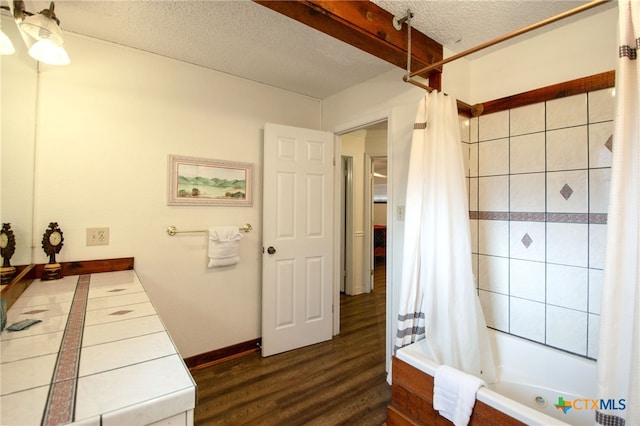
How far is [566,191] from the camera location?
5.24 ft

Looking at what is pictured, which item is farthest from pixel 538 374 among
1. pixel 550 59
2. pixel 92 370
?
pixel 92 370

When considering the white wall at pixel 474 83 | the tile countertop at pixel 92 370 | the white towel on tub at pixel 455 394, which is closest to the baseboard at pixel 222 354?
the white wall at pixel 474 83

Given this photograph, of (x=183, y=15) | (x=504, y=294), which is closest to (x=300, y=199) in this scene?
(x=183, y=15)

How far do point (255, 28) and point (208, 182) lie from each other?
114cm

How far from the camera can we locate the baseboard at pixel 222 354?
2.18 m

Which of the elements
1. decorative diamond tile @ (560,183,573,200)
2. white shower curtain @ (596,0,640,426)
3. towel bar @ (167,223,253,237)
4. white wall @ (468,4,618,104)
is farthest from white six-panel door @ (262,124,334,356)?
white shower curtain @ (596,0,640,426)

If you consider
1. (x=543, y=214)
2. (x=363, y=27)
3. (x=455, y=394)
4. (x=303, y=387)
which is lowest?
(x=303, y=387)

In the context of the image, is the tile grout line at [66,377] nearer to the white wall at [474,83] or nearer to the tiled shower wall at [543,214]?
the white wall at [474,83]

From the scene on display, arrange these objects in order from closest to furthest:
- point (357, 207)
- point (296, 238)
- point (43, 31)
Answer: point (43, 31) < point (296, 238) < point (357, 207)

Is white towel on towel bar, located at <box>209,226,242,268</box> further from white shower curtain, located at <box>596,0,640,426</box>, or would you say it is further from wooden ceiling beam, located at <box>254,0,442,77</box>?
white shower curtain, located at <box>596,0,640,426</box>

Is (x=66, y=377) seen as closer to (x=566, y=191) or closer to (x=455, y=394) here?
(x=455, y=394)

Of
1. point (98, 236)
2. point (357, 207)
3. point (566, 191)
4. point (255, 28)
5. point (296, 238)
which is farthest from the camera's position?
point (357, 207)

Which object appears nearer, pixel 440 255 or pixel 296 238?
pixel 440 255

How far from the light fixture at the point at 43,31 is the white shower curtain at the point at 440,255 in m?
1.91
